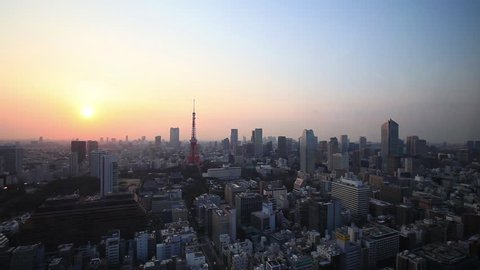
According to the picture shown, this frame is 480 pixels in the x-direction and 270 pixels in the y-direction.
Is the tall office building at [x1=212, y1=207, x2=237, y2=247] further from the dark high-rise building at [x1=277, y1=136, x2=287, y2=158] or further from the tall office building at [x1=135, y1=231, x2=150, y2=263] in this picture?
the dark high-rise building at [x1=277, y1=136, x2=287, y2=158]

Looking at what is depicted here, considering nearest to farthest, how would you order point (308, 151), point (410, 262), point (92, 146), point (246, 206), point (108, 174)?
point (410, 262) → point (246, 206) → point (108, 174) → point (92, 146) → point (308, 151)

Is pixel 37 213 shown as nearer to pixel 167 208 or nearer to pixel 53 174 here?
pixel 167 208

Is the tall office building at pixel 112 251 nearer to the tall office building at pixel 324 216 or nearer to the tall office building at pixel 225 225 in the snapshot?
the tall office building at pixel 225 225

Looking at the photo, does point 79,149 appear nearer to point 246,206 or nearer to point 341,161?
point 246,206

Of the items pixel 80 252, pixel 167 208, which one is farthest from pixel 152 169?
pixel 80 252

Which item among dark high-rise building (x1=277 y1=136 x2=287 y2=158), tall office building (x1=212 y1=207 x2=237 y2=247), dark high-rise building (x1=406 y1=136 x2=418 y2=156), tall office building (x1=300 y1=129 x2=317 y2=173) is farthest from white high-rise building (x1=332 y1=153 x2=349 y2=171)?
tall office building (x1=212 y1=207 x2=237 y2=247)

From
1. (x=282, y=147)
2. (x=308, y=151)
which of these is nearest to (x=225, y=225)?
(x=308, y=151)

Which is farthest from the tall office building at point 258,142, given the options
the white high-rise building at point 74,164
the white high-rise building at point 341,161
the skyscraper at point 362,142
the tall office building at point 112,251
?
the tall office building at point 112,251
